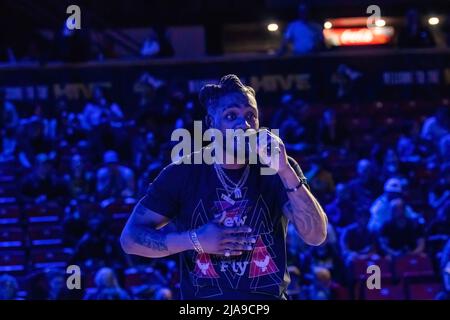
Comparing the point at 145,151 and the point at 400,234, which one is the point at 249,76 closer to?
the point at 145,151

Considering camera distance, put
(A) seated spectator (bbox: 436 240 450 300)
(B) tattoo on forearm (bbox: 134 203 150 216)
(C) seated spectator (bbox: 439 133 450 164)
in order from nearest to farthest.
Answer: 1. (B) tattoo on forearm (bbox: 134 203 150 216)
2. (A) seated spectator (bbox: 436 240 450 300)
3. (C) seated spectator (bbox: 439 133 450 164)

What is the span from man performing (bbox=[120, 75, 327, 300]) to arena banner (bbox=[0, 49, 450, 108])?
452 inches

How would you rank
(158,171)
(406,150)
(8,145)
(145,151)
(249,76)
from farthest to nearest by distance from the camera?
(249,76), (8,145), (406,150), (145,151), (158,171)

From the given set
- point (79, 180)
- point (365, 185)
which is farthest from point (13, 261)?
point (365, 185)

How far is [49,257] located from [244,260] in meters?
7.95

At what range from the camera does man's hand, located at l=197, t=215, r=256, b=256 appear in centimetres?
361

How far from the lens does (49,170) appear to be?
12.4 meters

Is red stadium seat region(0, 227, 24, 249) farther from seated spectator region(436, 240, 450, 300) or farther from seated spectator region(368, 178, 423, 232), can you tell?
seated spectator region(436, 240, 450, 300)

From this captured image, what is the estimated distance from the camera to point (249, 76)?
1551cm

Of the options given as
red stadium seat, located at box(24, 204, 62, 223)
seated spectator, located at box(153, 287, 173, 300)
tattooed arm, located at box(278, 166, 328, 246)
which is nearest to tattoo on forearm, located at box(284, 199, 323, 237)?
tattooed arm, located at box(278, 166, 328, 246)

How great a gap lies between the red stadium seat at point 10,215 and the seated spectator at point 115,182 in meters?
1.03

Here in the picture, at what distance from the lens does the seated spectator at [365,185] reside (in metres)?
11.5

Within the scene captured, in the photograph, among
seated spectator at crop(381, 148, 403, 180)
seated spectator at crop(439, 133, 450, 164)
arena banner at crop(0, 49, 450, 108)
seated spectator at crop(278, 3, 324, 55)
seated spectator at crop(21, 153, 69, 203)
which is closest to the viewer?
seated spectator at crop(381, 148, 403, 180)
